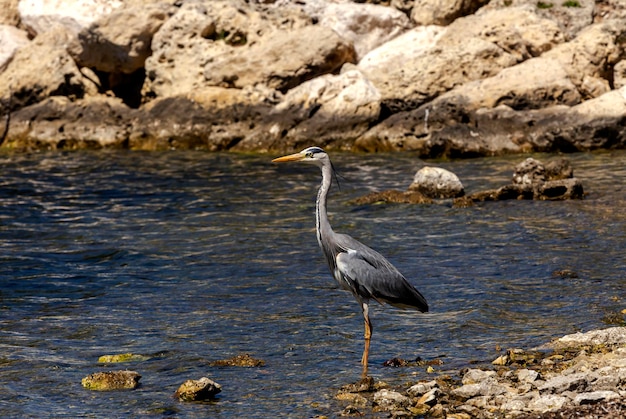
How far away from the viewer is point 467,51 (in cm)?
2722

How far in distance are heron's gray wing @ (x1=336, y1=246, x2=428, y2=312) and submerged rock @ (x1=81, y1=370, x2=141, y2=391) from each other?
2.24 m

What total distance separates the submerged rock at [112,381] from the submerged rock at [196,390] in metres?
0.63

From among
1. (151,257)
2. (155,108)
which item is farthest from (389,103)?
(151,257)

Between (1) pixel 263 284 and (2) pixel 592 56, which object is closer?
(1) pixel 263 284

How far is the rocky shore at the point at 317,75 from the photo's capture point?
997 inches

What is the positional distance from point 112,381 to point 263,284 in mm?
4683

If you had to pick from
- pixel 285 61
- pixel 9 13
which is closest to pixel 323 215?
pixel 285 61

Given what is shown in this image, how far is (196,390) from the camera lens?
8406 millimetres

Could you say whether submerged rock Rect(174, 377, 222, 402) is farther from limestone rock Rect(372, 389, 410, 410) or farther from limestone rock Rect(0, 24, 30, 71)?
limestone rock Rect(0, 24, 30, 71)

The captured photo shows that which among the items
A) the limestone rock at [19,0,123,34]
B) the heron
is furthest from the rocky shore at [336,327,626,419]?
the limestone rock at [19,0,123,34]

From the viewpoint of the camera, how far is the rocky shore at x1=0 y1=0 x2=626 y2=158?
2531 cm

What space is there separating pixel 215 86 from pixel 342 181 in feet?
29.7

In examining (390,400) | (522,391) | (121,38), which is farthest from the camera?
(121,38)

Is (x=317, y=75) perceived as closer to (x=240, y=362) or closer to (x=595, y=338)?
(x=240, y=362)
